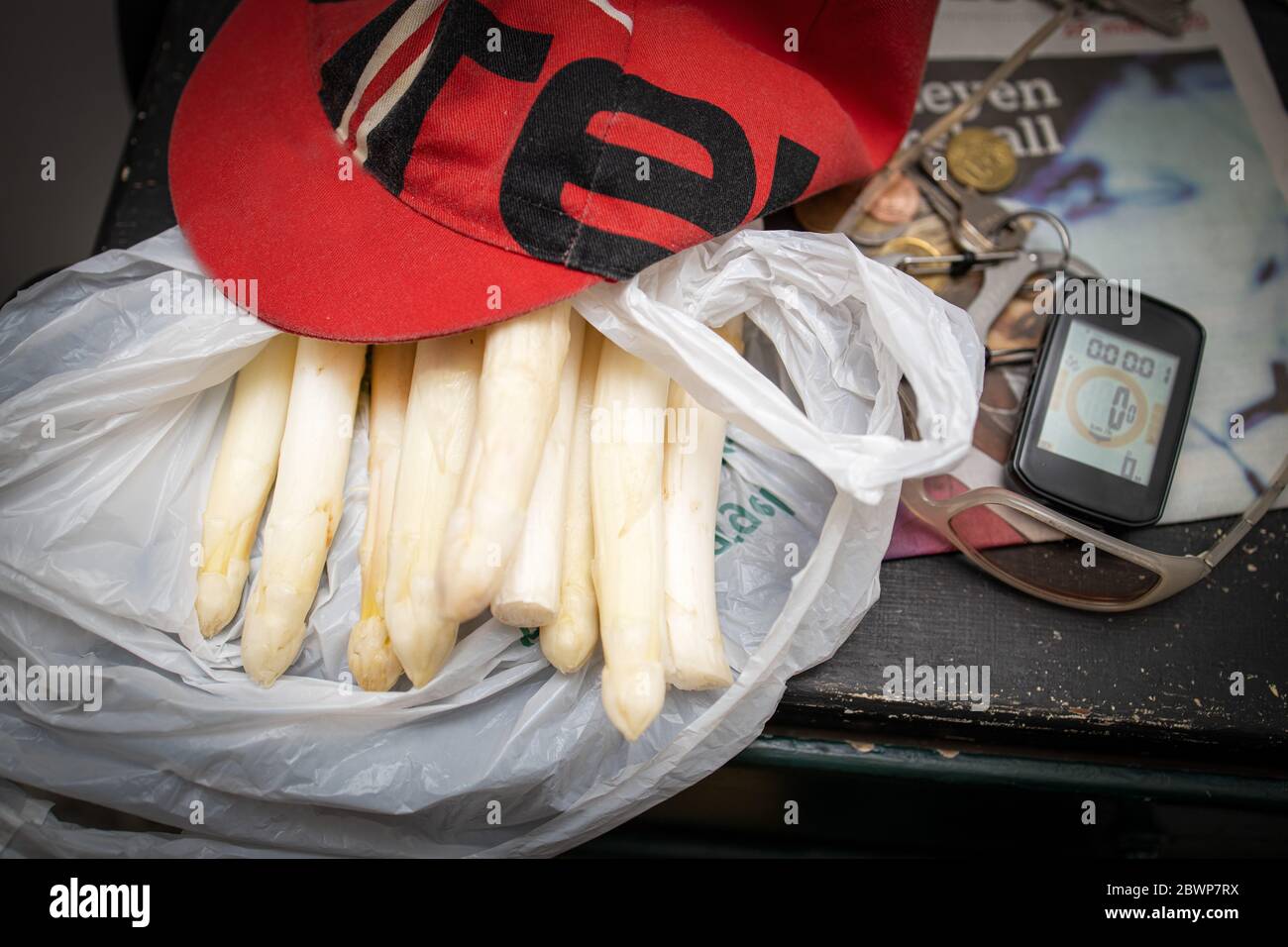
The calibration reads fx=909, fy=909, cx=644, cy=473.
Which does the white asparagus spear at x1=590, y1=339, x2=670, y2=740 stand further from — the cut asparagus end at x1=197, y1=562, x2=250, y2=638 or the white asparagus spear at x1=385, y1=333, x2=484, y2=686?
the cut asparagus end at x1=197, y1=562, x2=250, y2=638

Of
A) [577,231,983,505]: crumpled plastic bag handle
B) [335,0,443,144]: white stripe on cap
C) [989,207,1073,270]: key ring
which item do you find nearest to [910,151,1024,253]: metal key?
[989,207,1073,270]: key ring

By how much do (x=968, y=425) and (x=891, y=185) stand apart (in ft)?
1.14

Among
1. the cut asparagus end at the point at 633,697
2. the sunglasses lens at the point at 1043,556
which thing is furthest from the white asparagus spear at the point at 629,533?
the sunglasses lens at the point at 1043,556

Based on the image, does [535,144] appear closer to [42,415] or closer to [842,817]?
[42,415]

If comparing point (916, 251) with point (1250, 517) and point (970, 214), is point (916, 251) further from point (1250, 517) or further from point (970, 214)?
point (1250, 517)

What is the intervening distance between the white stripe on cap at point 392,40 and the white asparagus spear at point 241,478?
162mm

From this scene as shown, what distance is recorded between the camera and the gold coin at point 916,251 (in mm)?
741

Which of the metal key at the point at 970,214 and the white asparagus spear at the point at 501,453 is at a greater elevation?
the metal key at the point at 970,214

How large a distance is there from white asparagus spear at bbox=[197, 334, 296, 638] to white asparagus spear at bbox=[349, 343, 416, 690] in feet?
0.20

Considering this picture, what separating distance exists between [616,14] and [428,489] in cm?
33

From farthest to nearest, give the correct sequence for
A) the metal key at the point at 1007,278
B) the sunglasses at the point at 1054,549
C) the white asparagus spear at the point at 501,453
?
the metal key at the point at 1007,278
the sunglasses at the point at 1054,549
the white asparagus spear at the point at 501,453

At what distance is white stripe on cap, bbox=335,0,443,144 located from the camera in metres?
0.58

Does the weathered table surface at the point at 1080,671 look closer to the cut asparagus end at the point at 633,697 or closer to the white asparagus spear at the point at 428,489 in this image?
the cut asparagus end at the point at 633,697
